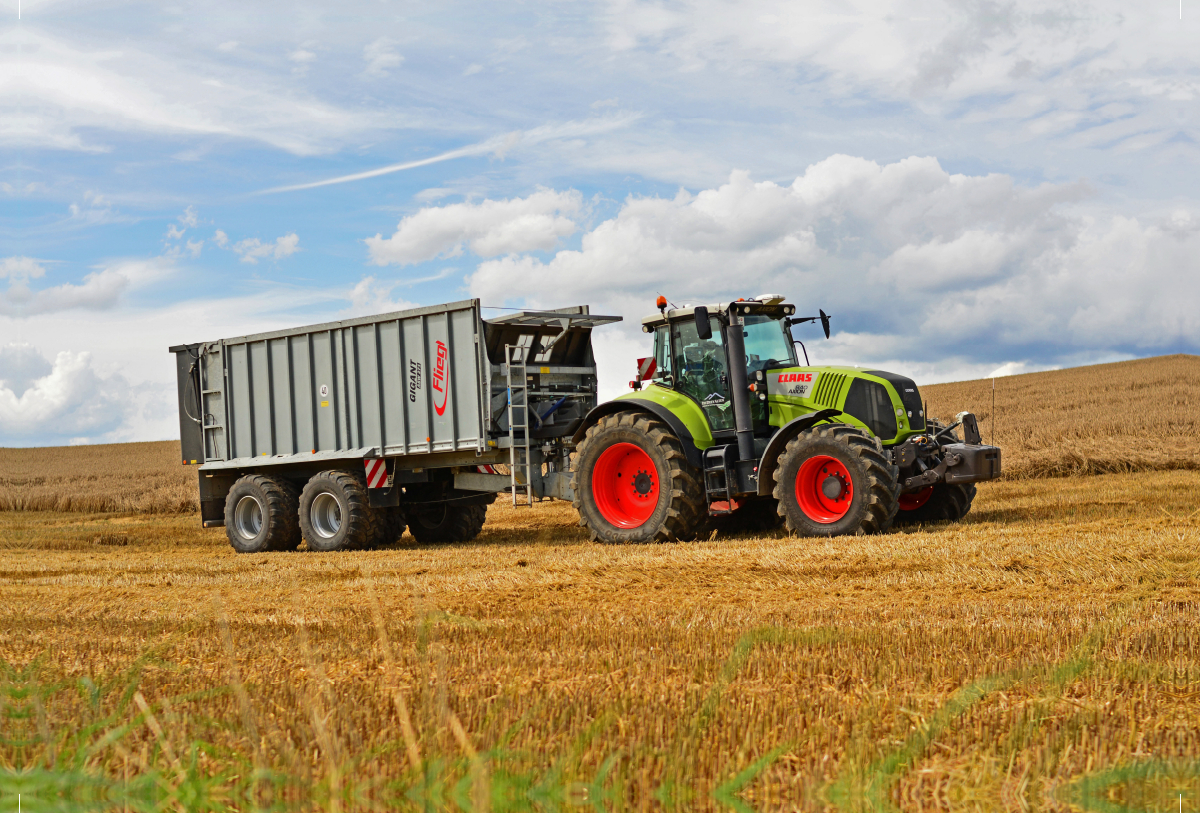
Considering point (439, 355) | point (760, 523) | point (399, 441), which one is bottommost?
point (760, 523)

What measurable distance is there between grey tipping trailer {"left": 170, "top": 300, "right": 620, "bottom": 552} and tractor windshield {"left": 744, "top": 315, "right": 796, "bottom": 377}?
234cm

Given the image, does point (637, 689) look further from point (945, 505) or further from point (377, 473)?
point (377, 473)

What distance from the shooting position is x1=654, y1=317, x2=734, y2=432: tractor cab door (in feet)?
37.6

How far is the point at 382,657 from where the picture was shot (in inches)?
176

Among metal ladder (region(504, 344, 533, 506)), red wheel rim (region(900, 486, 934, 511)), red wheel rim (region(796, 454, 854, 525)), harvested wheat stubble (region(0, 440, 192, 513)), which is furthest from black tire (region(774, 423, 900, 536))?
harvested wheat stubble (region(0, 440, 192, 513))

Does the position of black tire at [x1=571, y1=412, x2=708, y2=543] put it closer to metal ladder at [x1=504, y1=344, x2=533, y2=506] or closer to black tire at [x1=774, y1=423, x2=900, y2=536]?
metal ladder at [x1=504, y1=344, x2=533, y2=506]

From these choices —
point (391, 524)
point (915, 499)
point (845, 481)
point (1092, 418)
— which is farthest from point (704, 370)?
point (1092, 418)

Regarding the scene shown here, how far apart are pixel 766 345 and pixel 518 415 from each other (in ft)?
10.2

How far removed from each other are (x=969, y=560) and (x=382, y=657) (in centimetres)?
515

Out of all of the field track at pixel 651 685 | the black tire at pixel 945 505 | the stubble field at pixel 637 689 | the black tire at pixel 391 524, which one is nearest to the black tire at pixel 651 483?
the black tire at pixel 945 505

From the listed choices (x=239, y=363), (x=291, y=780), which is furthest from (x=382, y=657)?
(x=239, y=363)

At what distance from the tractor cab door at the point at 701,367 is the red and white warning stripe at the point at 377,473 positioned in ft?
12.8

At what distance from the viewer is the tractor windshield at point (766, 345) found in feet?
37.6

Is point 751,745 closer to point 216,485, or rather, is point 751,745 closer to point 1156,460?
point 216,485
